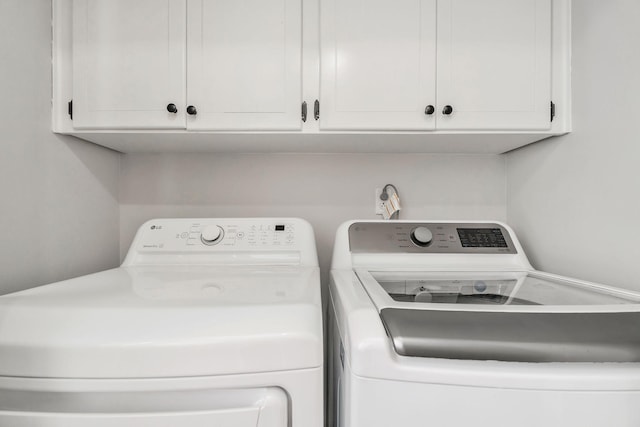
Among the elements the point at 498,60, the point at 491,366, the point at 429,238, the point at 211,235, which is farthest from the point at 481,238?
the point at 211,235

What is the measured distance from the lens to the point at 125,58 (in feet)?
3.30

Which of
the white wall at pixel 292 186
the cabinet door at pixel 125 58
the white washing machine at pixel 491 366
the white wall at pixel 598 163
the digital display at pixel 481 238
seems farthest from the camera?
the white wall at pixel 292 186

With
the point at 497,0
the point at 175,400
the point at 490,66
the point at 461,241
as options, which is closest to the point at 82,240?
the point at 175,400

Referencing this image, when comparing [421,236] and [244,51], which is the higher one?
[244,51]

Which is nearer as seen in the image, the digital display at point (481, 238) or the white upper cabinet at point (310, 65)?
the white upper cabinet at point (310, 65)

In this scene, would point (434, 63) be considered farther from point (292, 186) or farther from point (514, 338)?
point (514, 338)

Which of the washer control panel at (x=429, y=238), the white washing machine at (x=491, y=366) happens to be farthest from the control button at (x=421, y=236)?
the white washing machine at (x=491, y=366)

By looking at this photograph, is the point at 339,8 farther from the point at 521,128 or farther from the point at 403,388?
the point at 403,388

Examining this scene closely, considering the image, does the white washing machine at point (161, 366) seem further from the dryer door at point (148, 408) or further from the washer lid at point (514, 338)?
the washer lid at point (514, 338)

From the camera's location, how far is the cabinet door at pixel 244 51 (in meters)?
1.01

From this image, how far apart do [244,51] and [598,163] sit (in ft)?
3.73

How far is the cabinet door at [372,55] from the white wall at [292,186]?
399 mm

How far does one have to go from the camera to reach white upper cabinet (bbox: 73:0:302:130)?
1004 mm

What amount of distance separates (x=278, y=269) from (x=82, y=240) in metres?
0.78
